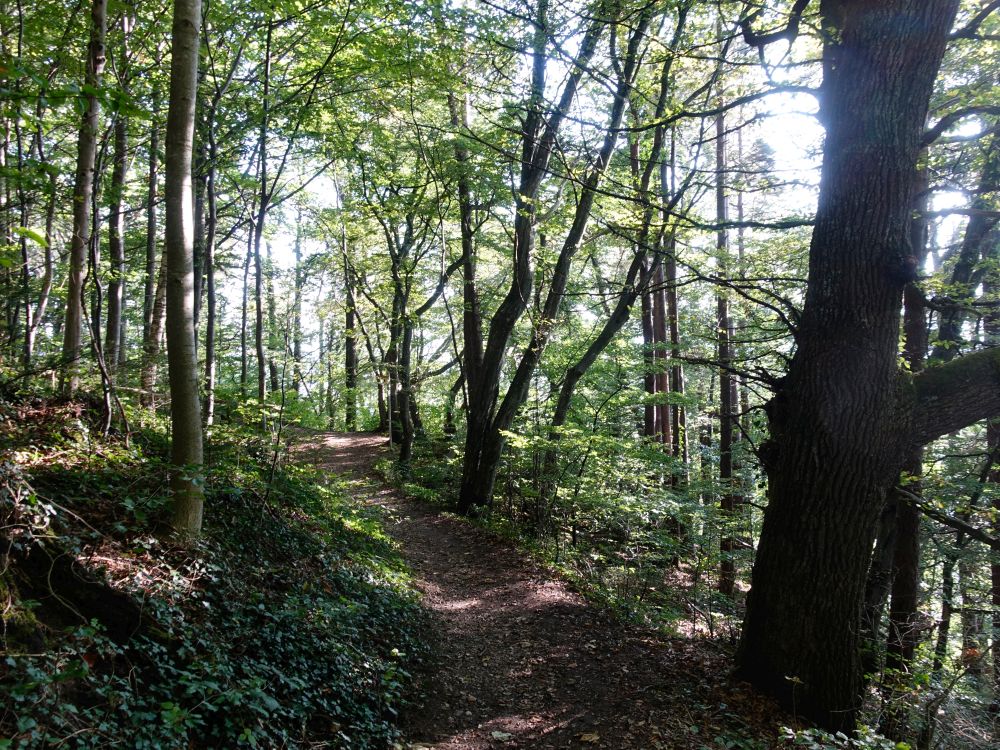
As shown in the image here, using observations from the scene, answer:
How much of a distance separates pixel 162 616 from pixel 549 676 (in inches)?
153

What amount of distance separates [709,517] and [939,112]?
6.82 m

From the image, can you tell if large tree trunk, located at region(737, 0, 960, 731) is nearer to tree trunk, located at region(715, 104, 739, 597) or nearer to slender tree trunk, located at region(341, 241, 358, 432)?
tree trunk, located at region(715, 104, 739, 597)

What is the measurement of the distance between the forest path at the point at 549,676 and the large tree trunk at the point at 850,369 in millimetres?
896

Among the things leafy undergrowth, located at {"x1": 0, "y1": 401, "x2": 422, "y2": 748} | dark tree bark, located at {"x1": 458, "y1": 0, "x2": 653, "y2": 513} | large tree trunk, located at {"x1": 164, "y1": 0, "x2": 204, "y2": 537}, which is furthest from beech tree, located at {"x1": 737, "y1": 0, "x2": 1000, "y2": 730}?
dark tree bark, located at {"x1": 458, "y1": 0, "x2": 653, "y2": 513}

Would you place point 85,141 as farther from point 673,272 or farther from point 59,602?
point 673,272

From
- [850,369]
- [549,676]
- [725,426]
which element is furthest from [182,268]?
[725,426]

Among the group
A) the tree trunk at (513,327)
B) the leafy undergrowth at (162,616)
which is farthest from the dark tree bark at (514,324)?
the leafy undergrowth at (162,616)

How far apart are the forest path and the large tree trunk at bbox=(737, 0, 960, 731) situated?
896 millimetres

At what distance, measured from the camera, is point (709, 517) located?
1002 cm

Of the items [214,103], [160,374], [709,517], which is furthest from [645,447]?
[214,103]

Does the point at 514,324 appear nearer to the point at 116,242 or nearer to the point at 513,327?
the point at 513,327

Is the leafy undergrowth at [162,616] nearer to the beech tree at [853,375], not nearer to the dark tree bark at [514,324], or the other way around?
the beech tree at [853,375]

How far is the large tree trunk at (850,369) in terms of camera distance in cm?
459

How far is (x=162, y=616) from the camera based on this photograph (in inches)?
143
